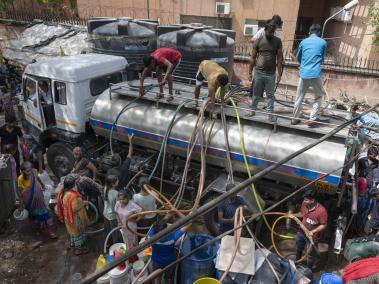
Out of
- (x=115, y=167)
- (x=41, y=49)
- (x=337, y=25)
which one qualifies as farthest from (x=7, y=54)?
(x=337, y=25)

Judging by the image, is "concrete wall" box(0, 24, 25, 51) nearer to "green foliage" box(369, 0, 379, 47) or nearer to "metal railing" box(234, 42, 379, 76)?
"metal railing" box(234, 42, 379, 76)

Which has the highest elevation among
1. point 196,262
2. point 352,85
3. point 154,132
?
point 154,132

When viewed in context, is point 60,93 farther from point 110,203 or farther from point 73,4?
point 73,4

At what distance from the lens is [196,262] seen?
16.1 feet

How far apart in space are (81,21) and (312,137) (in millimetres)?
16651

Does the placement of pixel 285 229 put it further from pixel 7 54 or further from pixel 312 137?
pixel 7 54

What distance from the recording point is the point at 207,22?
17.8m

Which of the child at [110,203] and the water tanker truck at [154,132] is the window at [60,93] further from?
the child at [110,203]

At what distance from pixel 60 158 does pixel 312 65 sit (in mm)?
6178

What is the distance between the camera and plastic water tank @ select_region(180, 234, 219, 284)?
4.93 metres

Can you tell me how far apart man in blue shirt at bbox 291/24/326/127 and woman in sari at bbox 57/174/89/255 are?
4033 millimetres

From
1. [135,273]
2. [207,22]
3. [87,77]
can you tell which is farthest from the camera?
[207,22]

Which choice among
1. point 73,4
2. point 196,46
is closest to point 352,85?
point 196,46

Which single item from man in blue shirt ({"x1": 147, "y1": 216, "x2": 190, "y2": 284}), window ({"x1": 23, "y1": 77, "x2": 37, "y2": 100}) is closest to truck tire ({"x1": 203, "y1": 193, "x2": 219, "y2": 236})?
man in blue shirt ({"x1": 147, "y1": 216, "x2": 190, "y2": 284})
